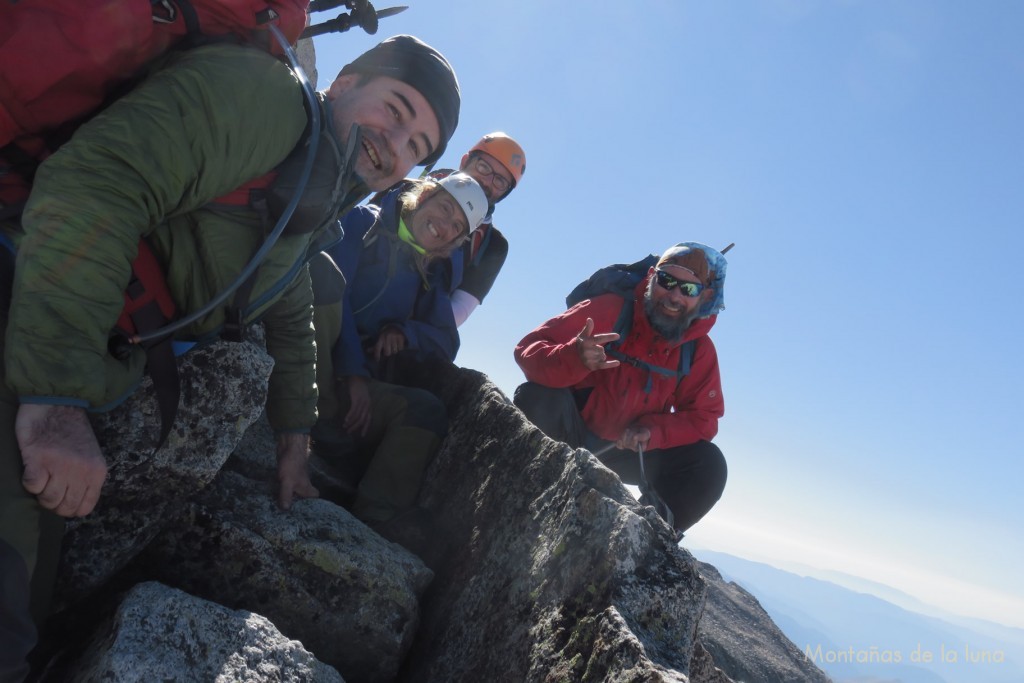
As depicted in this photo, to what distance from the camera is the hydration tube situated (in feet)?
8.63

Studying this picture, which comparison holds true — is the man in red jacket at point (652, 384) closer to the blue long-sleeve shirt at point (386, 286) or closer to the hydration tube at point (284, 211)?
the blue long-sleeve shirt at point (386, 286)

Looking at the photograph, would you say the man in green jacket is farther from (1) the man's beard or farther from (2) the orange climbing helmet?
(2) the orange climbing helmet

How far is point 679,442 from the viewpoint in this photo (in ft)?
23.1

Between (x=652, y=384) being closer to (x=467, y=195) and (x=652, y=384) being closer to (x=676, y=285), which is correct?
(x=676, y=285)

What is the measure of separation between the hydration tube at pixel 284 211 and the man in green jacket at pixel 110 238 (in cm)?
6

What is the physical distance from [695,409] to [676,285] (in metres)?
1.45

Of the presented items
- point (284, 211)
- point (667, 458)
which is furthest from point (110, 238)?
point (667, 458)

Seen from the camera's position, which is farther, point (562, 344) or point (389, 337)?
point (562, 344)

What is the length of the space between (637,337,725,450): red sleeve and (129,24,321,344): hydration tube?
5.10m

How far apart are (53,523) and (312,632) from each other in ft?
5.47

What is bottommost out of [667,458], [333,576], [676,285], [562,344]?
[333,576]

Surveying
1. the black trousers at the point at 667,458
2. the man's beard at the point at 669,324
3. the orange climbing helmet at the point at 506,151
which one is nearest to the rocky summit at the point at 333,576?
the black trousers at the point at 667,458

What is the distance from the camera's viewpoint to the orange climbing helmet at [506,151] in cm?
937

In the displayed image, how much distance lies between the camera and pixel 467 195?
6.50m
